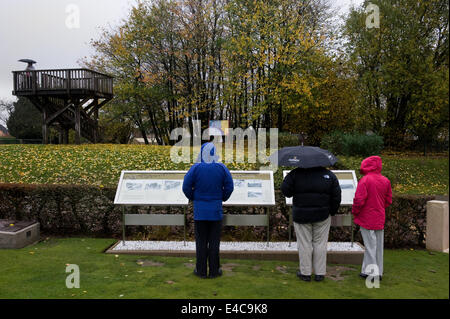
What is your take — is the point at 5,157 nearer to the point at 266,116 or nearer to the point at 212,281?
the point at 212,281

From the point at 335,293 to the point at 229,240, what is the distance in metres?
2.93

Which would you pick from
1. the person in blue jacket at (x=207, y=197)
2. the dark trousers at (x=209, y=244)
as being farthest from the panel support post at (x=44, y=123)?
the dark trousers at (x=209, y=244)

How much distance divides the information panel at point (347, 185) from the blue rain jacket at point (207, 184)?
6.32 ft

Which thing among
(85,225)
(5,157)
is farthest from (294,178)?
(5,157)

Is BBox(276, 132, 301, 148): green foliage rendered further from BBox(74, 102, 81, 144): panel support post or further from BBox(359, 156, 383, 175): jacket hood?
BBox(359, 156, 383, 175): jacket hood

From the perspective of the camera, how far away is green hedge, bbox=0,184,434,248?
7.21 metres

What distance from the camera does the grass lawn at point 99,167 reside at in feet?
38.1

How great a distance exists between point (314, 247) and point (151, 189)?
325cm

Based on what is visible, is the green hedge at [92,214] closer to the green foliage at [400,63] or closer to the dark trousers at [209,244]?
the dark trousers at [209,244]

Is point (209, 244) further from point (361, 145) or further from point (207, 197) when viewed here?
point (361, 145)

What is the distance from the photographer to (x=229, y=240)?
721cm

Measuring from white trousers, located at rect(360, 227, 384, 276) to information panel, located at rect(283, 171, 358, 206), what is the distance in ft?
4.62

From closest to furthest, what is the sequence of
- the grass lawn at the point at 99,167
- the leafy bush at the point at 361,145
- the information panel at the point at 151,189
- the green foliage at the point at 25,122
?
1. the information panel at the point at 151,189
2. the grass lawn at the point at 99,167
3. the leafy bush at the point at 361,145
4. the green foliage at the point at 25,122

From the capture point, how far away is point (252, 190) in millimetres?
6941
